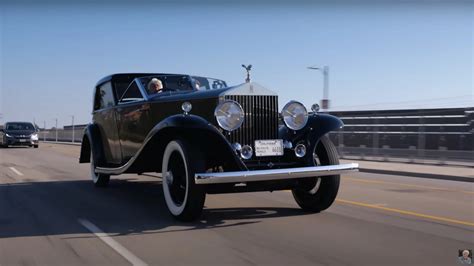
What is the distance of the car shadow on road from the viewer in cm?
657

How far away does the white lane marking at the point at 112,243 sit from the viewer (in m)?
5.05

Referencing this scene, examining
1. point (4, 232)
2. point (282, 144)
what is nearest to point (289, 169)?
point (282, 144)

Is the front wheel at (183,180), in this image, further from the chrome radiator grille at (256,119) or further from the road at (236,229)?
the chrome radiator grille at (256,119)

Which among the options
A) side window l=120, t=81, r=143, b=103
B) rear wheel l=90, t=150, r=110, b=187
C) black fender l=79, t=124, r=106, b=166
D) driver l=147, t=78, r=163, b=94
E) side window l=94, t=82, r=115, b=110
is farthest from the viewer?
rear wheel l=90, t=150, r=110, b=187

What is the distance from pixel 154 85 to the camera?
8.74 meters

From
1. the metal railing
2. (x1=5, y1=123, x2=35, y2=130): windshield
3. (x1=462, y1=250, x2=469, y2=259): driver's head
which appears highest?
(x1=5, y1=123, x2=35, y2=130): windshield

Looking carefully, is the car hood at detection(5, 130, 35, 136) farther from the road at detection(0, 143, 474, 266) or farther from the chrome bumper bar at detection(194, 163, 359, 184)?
the chrome bumper bar at detection(194, 163, 359, 184)

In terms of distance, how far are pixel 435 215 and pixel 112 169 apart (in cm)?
535

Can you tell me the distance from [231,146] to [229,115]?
42 centimetres

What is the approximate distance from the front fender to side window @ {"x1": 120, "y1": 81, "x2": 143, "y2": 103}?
2661 millimetres

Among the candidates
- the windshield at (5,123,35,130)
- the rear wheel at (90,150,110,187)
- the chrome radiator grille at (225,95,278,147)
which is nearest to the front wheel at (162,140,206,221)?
the chrome radiator grille at (225,95,278,147)

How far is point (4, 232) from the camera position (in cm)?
639

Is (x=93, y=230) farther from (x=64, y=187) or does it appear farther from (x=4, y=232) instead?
(x=64, y=187)

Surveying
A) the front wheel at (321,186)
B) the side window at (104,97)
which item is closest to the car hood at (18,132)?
the side window at (104,97)
